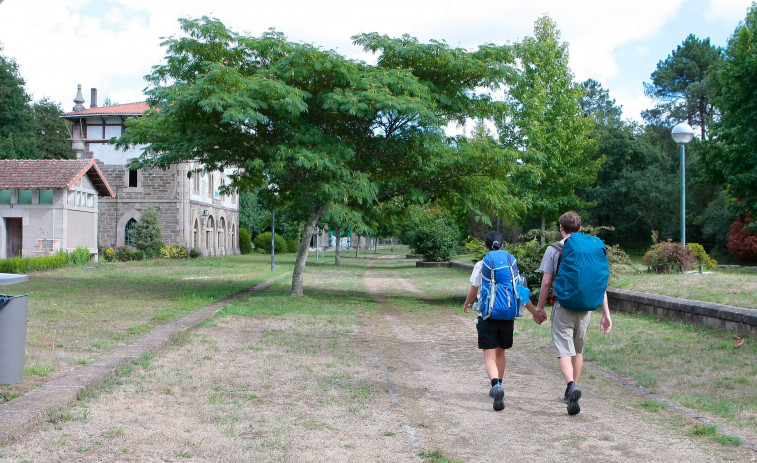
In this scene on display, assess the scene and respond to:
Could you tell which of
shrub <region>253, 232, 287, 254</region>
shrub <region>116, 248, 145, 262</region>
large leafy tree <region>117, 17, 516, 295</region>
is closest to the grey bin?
large leafy tree <region>117, 17, 516, 295</region>

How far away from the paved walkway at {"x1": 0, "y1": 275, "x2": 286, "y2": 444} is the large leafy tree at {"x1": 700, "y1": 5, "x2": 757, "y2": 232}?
25.7 m

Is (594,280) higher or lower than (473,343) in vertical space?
higher

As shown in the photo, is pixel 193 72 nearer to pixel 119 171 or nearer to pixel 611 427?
pixel 611 427

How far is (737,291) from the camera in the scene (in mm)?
13141

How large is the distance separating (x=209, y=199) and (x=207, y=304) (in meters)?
33.5

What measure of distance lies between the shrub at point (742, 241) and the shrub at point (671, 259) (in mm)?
15378

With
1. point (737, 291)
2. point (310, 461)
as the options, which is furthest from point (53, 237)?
point (310, 461)

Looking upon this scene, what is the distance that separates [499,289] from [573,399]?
1.18 m

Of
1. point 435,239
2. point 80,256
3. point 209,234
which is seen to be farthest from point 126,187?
point 435,239

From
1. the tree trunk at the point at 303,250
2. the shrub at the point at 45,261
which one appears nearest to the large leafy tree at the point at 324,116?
the tree trunk at the point at 303,250

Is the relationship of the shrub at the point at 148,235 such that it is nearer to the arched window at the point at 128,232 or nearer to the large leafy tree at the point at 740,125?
the arched window at the point at 128,232

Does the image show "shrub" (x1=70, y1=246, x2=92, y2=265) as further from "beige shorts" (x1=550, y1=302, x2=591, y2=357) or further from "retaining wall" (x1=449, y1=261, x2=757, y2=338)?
"beige shorts" (x1=550, y1=302, x2=591, y2=357)

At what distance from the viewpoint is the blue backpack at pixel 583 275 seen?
5965 millimetres

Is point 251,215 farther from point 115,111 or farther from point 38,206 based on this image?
point 38,206
